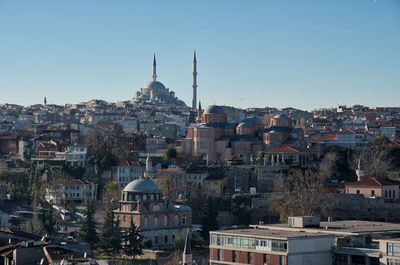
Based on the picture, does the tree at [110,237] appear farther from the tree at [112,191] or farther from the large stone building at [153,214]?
the tree at [112,191]

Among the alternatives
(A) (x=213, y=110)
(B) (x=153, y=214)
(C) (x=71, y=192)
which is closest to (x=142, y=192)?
(B) (x=153, y=214)

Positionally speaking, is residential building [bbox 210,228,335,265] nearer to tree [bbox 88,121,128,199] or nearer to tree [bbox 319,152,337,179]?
tree [bbox 319,152,337,179]

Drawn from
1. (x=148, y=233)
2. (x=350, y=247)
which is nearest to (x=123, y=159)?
(x=148, y=233)

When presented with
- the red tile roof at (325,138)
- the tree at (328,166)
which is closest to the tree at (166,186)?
the tree at (328,166)

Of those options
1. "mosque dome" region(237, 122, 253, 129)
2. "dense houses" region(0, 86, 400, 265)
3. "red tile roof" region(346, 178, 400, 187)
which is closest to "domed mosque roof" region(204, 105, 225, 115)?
"dense houses" region(0, 86, 400, 265)

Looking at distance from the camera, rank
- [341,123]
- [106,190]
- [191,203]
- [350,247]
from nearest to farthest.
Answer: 1. [350,247]
2. [191,203]
3. [106,190]
4. [341,123]

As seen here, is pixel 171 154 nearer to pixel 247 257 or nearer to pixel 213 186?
pixel 213 186

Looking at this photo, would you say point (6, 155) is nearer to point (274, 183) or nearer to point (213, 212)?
point (274, 183)
